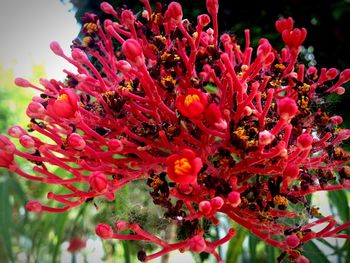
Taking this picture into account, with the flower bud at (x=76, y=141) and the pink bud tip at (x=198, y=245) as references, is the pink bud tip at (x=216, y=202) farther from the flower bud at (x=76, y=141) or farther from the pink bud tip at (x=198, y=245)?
the flower bud at (x=76, y=141)

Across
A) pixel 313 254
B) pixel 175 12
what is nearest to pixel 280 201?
pixel 175 12

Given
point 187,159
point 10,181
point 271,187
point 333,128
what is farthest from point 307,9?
point 10,181

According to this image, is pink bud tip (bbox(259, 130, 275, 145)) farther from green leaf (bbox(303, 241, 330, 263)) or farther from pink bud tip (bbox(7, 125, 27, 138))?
green leaf (bbox(303, 241, 330, 263))

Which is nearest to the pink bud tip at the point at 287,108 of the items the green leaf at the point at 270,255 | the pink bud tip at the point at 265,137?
the pink bud tip at the point at 265,137

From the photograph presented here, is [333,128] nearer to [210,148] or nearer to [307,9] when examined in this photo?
[210,148]

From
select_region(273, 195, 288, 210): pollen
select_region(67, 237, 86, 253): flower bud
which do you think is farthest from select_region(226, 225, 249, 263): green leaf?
select_region(67, 237, 86, 253): flower bud
